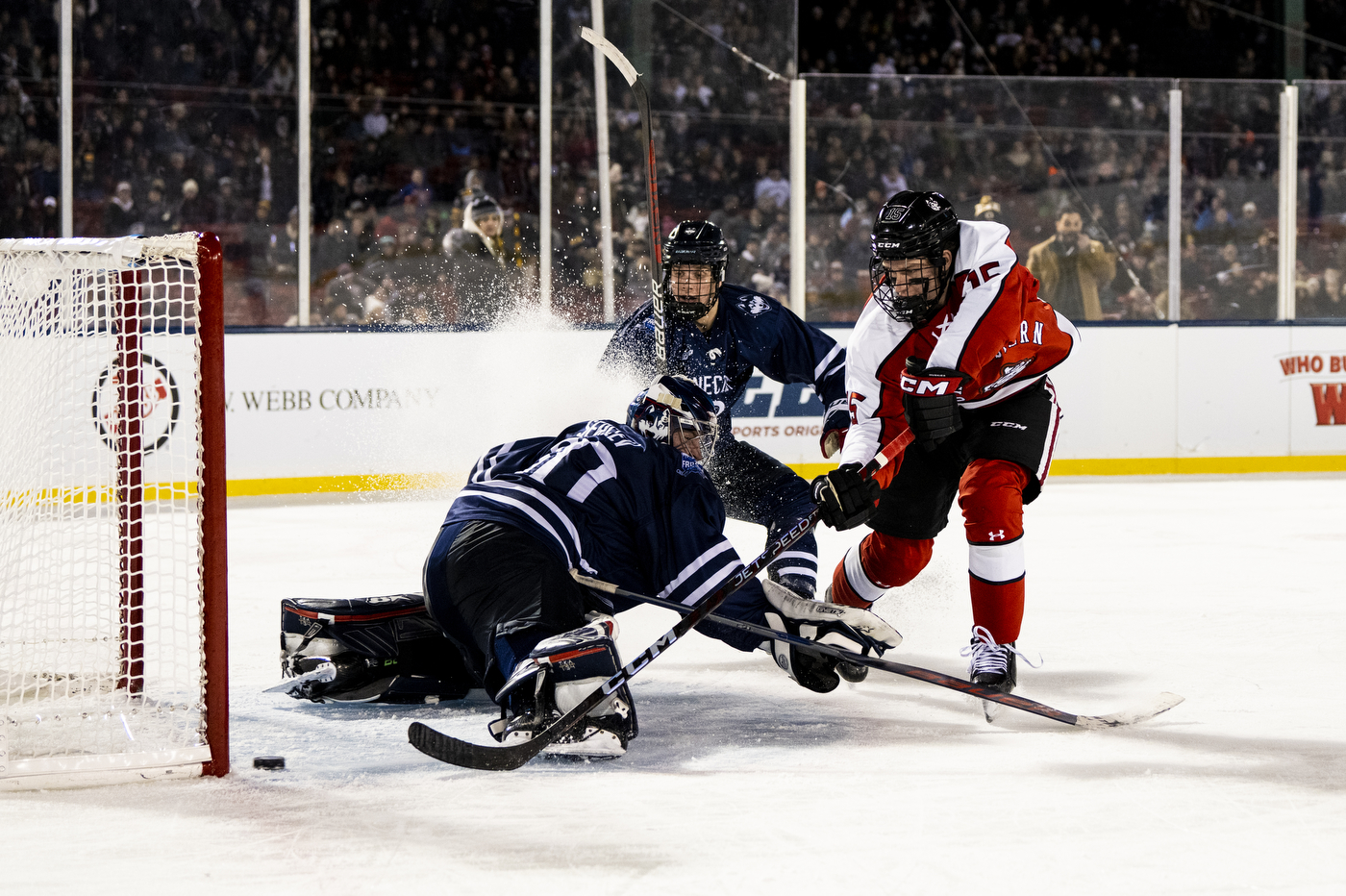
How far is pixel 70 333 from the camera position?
2.77m

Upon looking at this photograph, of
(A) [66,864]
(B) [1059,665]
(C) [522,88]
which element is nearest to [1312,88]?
(C) [522,88]

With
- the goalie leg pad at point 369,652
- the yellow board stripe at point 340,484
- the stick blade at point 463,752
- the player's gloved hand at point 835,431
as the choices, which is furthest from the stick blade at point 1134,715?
the yellow board stripe at point 340,484

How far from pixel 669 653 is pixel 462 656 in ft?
2.67

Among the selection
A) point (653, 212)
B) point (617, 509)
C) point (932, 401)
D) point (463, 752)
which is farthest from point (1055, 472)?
point (463, 752)

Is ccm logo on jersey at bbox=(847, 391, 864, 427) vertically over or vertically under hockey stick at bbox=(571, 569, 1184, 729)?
over

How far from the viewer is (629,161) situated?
7.22 metres

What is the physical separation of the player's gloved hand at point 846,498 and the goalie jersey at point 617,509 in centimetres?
23

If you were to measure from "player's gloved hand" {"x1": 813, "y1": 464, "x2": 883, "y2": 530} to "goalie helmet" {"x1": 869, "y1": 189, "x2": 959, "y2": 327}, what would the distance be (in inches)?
16.0

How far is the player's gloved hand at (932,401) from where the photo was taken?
9.12ft

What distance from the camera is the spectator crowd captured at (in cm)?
679

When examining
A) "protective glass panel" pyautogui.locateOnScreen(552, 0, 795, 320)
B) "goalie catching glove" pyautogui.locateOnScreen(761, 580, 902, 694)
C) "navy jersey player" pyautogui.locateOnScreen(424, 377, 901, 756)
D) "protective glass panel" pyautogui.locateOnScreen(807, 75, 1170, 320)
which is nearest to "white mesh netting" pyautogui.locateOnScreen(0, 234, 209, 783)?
"navy jersey player" pyautogui.locateOnScreen(424, 377, 901, 756)

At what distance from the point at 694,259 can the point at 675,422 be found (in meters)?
0.91

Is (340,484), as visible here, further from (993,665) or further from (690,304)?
(993,665)

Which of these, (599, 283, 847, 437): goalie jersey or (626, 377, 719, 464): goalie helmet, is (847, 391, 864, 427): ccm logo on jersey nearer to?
(626, 377, 719, 464): goalie helmet
